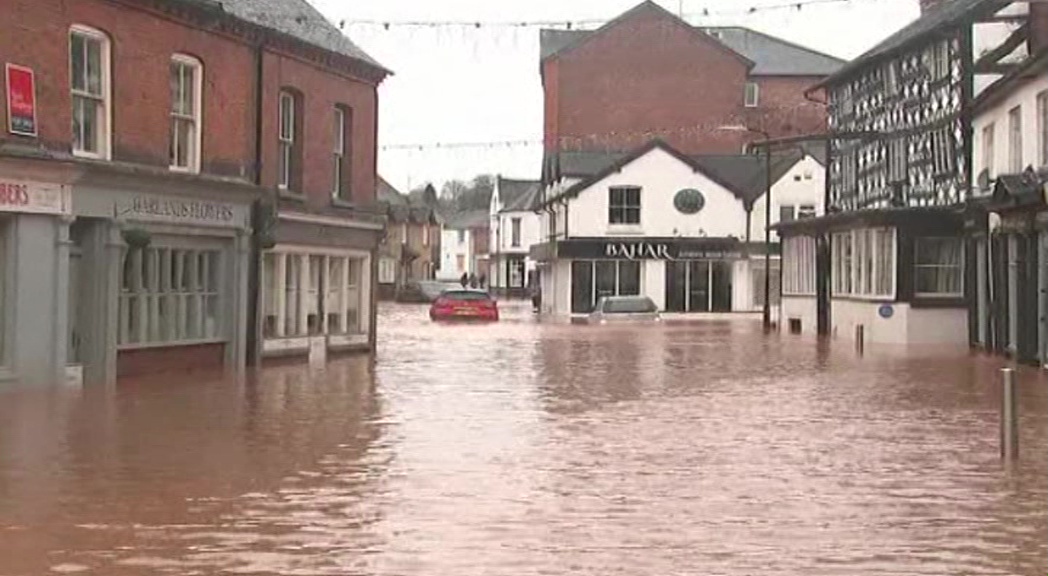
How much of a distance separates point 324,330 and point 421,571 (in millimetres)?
21758

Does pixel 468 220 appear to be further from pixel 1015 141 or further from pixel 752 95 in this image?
pixel 1015 141

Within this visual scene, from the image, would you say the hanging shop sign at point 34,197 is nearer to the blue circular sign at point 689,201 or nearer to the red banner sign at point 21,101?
the red banner sign at point 21,101

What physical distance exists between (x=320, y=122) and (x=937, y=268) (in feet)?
55.5

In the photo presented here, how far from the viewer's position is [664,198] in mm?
65000

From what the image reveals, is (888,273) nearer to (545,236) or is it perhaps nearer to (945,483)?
(945,483)

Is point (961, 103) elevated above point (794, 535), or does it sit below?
above

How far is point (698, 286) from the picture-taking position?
65188 millimetres

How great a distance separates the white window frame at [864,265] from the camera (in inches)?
1485

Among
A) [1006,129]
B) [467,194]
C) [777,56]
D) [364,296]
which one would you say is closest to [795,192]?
[777,56]

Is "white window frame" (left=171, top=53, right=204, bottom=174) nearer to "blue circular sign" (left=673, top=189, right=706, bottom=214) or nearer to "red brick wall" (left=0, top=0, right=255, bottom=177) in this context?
"red brick wall" (left=0, top=0, right=255, bottom=177)

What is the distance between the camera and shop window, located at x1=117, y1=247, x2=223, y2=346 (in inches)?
911

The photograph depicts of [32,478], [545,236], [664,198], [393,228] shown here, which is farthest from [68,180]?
[393,228]

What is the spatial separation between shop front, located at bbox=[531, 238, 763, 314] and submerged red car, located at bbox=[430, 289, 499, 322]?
27.0ft

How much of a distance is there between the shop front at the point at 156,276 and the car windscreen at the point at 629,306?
29.9 meters
